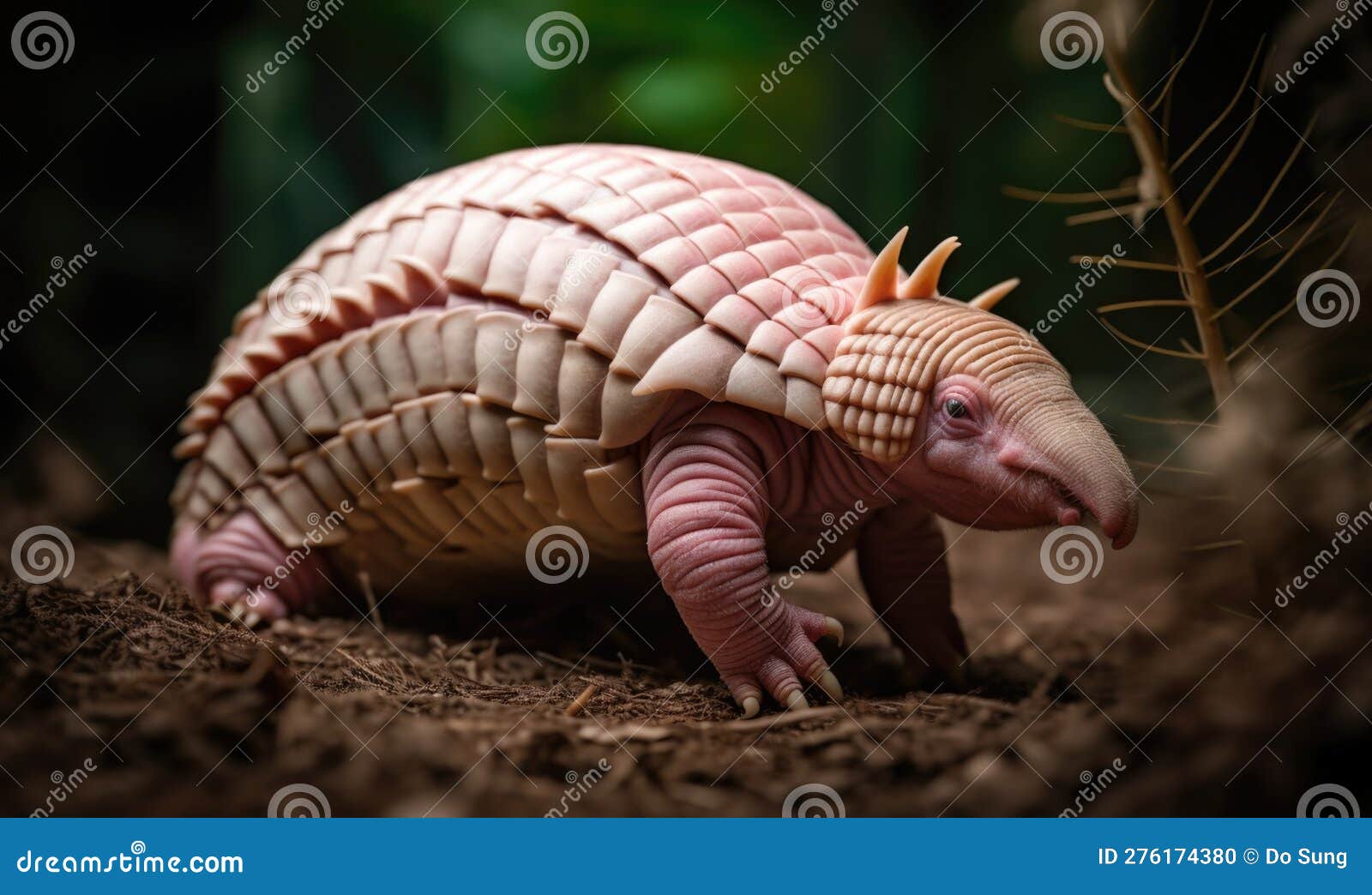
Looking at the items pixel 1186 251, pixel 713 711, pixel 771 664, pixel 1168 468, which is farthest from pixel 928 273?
pixel 713 711

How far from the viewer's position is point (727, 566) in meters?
2.70

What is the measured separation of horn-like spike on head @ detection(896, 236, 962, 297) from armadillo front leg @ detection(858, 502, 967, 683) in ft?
2.56

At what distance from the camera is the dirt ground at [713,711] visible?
1.97 meters

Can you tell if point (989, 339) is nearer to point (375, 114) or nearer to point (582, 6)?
point (582, 6)

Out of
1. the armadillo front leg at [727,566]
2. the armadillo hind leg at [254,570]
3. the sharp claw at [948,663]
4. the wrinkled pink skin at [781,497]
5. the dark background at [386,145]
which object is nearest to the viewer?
the wrinkled pink skin at [781,497]

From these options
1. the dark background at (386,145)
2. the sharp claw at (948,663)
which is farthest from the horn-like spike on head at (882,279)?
the dark background at (386,145)

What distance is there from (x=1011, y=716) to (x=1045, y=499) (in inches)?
23.3

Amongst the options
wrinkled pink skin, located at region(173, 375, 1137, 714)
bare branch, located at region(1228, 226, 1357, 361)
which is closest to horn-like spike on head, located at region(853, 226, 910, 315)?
wrinkled pink skin, located at region(173, 375, 1137, 714)

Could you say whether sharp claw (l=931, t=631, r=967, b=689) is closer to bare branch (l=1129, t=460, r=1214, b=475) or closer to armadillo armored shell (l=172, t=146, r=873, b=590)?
bare branch (l=1129, t=460, r=1214, b=475)

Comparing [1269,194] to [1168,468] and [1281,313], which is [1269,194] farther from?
[1168,468]

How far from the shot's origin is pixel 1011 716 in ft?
8.51

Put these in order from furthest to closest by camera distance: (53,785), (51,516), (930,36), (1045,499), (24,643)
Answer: (51,516) < (930,36) < (1045,499) < (24,643) < (53,785)

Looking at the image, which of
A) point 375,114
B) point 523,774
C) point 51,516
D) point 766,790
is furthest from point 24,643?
point 375,114

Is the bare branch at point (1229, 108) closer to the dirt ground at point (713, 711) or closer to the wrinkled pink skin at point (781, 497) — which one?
the dirt ground at point (713, 711)
